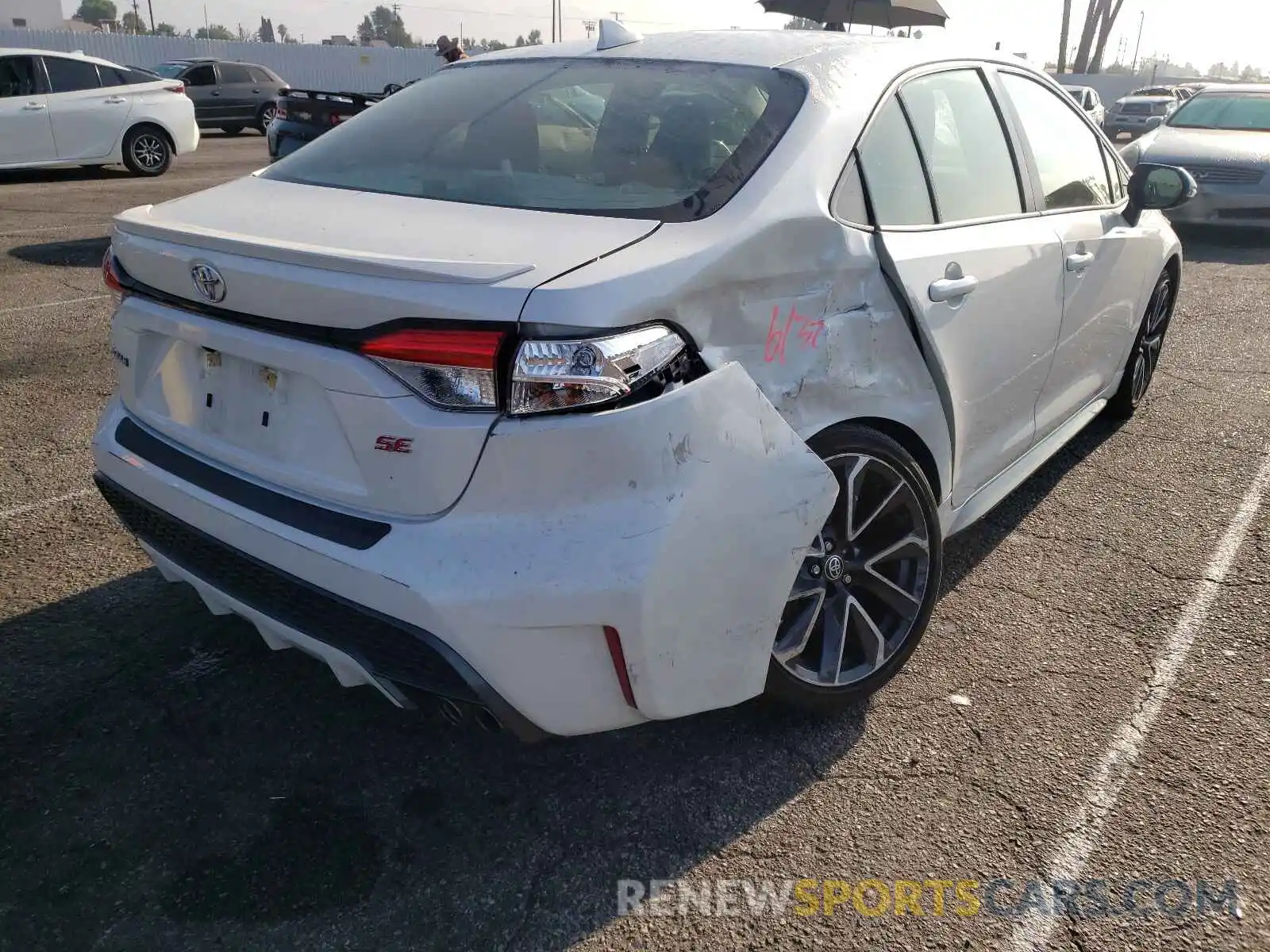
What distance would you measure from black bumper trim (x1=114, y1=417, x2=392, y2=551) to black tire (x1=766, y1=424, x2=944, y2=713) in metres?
1.03

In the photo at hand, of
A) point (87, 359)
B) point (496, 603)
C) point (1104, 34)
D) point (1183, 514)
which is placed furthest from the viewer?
point (1104, 34)

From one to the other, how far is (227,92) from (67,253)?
16023 mm

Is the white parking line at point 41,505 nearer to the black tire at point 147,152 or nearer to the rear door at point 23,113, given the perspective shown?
the rear door at point 23,113

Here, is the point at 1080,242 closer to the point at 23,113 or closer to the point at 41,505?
the point at 41,505

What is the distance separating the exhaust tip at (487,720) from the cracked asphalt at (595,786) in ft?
1.21

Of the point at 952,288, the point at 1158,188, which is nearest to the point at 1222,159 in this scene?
the point at 1158,188

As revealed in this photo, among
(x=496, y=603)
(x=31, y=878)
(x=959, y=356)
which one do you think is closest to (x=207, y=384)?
(x=496, y=603)

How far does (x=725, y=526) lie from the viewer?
2.11 meters

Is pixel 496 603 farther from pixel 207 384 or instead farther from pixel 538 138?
pixel 538 138

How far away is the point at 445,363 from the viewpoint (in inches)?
77.4

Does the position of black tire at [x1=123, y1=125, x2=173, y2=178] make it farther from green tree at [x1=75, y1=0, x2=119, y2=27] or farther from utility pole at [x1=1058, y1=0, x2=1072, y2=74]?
green tree at [x1=75, y1=0, x2=119, y2=27]

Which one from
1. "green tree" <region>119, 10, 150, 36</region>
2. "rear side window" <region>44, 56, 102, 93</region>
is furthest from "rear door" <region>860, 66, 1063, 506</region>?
"green tree" <region>119, 10, 150, 36</region>

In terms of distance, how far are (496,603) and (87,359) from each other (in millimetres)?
4692

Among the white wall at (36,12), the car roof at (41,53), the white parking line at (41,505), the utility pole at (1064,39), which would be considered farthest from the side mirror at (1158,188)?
the white wall at (36,12)
